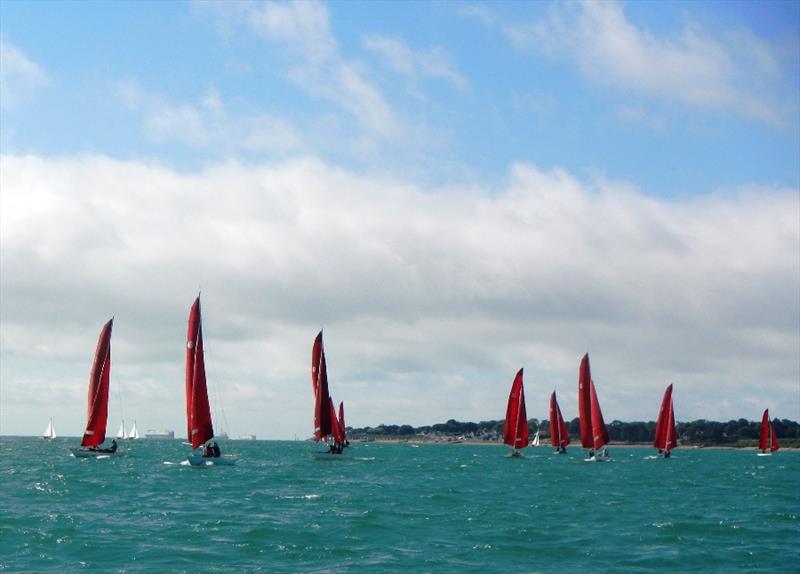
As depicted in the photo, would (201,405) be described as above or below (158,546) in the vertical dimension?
above

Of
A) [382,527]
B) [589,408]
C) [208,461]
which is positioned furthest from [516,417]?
[382,527]

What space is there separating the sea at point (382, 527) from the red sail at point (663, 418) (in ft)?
164

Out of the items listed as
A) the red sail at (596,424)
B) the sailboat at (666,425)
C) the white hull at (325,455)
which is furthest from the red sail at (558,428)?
the white hull at (325,455)

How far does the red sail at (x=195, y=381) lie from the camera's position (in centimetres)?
7275

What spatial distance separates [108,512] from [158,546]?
10444 mm

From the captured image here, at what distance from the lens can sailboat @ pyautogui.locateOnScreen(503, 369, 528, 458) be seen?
102 meters

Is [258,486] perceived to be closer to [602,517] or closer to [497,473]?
[602,517]

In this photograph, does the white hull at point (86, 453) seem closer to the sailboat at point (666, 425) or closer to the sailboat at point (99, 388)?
the sailboat at point (99, 388)

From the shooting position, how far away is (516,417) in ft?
341

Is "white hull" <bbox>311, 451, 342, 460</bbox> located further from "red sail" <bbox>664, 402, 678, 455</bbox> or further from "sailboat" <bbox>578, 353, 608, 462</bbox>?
"red sail" <bbox>664, 402, 678, 455</bbox>

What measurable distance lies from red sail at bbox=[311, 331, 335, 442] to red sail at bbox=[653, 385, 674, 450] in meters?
43.5

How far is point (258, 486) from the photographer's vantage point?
57625 millimetres

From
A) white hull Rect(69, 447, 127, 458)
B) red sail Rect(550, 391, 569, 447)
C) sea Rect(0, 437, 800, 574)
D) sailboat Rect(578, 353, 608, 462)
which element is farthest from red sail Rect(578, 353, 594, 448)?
white hull Rect(69, 447, 127, 458)

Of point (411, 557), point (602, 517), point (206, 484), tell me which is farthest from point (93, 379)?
point (411, 557)
